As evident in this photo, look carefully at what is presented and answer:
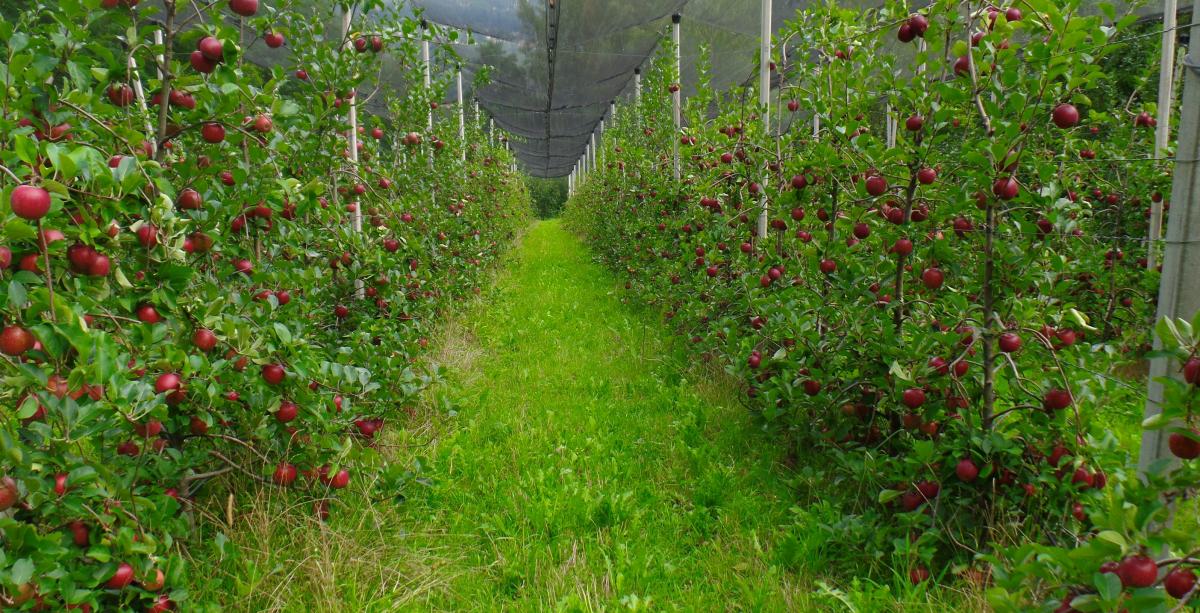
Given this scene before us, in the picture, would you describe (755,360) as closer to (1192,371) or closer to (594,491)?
(594,491)

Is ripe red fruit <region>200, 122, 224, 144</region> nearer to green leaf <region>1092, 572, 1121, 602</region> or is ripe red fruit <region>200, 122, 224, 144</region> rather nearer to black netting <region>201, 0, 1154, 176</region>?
green leaf <region>1092, 572, 1121, 602</region>

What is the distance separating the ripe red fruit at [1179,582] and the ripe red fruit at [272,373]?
2079mm

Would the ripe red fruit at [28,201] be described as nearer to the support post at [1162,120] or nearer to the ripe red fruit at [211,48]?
the ripe red fruit at [211,48]

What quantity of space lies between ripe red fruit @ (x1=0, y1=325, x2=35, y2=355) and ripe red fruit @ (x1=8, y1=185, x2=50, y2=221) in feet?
0.73

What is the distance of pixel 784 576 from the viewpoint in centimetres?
208

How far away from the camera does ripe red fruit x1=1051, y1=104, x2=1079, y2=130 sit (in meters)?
1.68

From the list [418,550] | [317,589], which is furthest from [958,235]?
[317,589]

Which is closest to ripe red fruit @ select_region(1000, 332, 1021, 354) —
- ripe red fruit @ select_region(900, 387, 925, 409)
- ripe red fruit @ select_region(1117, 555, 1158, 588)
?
ripe red fruit @ select_region(900, 387, 925, 409)

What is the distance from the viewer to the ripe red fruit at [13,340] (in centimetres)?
116

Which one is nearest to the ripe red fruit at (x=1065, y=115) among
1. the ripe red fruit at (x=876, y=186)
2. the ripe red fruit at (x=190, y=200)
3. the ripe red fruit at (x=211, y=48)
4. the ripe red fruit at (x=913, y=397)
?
the ripe red fruit at (x=876, y=186)

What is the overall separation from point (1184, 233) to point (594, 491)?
2129 mm

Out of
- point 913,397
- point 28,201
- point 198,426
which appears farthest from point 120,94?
point 913,397

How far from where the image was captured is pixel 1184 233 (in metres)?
1.33

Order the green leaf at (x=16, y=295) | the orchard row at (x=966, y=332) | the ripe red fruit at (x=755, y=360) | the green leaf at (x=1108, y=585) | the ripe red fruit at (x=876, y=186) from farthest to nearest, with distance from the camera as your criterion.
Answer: the ripe red fruit at (x=755, y=360) → the ripe red fruit at (x=876, y=186) → the orchard row at (x=966, y=332) → the green leaf at (x=16, y=295) → the green leaf at (x=1108, y=585)
